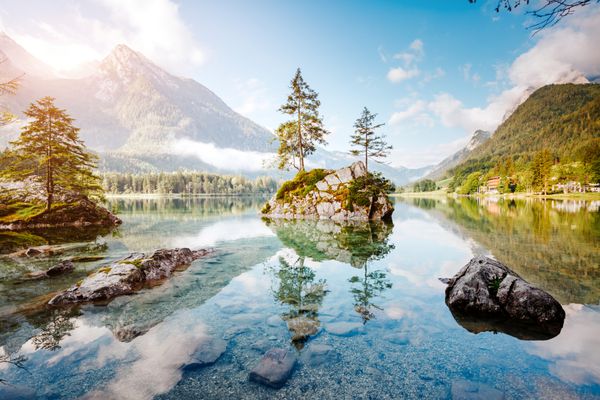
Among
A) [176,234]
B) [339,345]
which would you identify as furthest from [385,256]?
[176,234]

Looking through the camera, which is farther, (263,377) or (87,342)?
(87,342)

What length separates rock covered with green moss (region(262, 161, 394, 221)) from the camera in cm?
4016

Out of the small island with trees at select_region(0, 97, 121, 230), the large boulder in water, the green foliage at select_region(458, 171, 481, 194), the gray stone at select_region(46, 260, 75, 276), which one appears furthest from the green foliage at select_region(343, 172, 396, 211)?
the green foliage at select_region(458, 171, 481, 194)

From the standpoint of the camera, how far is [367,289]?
11.9 m

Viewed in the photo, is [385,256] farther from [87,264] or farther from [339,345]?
[87,264]

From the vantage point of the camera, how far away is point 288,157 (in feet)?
153

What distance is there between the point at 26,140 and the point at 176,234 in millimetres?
18812

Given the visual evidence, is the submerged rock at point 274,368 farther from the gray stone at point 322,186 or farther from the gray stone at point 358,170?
the gray stone at point 358,170

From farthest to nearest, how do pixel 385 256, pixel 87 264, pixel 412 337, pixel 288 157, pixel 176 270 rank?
pixel 288 157 → pixel 385 256 → pixel 87 264 → pixel 176 270 → pixel 412 337

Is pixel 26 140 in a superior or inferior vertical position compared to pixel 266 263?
superior

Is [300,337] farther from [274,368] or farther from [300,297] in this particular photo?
[300,297]

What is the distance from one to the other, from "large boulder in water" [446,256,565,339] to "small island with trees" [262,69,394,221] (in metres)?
28.8

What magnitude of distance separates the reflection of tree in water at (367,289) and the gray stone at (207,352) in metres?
4.41

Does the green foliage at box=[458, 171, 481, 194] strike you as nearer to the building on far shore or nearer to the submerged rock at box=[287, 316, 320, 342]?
the building on far shore
